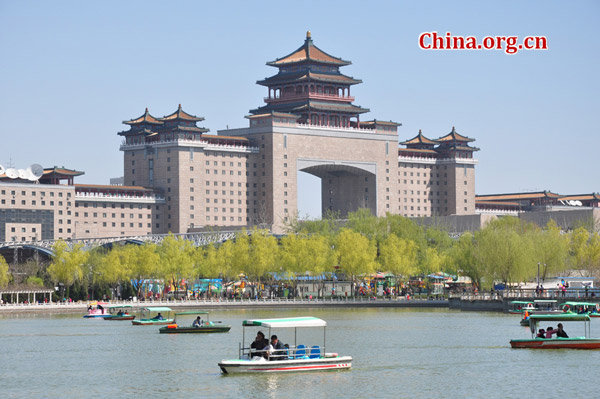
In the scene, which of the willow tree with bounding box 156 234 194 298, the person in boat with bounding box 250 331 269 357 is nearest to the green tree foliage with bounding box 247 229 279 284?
the willow tree with bounding box 156 234 194 298

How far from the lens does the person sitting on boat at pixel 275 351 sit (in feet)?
175

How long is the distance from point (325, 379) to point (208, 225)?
456 ft

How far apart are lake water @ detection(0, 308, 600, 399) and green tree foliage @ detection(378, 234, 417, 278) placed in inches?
1706

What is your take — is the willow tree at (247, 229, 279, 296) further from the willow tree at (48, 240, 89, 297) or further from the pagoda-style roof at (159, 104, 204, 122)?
the pagoda-style roof at (159, 104, 204, 122)

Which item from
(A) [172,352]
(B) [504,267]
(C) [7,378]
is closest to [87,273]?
(B) [504,267]

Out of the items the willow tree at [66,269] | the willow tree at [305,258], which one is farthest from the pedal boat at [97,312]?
the willow tree at [305,258]

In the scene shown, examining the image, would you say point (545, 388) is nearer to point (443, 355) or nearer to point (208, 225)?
point (443, 355)

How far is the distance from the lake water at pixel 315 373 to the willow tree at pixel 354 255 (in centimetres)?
4099

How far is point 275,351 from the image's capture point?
53.9 metres

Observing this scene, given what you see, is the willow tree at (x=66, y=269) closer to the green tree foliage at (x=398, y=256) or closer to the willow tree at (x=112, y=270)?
the willow tree at (x=112, y=270)

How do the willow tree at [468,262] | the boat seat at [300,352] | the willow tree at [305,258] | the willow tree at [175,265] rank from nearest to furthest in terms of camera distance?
the boat seat at [300,352] → the willow tree at [468,262] → the willow tree at [175,265] → the willow tree at [305,258]

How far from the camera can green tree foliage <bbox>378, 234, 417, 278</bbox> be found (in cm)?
13212

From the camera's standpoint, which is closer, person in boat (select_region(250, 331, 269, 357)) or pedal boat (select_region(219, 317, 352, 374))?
pedal boat (select_region(219, 317, 352, 374))

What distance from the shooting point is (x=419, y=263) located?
138125mm
